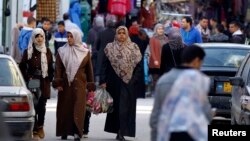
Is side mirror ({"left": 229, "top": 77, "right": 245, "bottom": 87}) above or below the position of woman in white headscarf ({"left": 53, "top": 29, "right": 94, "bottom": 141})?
above

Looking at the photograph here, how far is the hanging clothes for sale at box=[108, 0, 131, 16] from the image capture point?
31688mm

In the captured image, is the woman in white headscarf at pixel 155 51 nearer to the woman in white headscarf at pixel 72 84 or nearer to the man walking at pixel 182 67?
the woman in white headscarf at pixel 72 84

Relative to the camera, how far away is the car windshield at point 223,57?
1981cm

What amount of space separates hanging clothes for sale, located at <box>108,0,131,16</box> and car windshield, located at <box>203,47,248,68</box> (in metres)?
11.4

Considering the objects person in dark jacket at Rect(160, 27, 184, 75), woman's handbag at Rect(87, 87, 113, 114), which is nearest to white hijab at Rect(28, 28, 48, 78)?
woman's handbag at Rect(87, 87, 113, 114)

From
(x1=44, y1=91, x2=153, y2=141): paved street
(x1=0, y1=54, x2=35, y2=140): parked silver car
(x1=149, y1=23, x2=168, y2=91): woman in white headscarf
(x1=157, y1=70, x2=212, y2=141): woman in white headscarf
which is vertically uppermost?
(x1=157, y1=70, x2=212, y2=141): woman in white headscarf

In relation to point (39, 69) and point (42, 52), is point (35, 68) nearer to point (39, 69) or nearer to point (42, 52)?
point (39, 69)

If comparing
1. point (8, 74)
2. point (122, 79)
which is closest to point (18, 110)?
point (8, 74)

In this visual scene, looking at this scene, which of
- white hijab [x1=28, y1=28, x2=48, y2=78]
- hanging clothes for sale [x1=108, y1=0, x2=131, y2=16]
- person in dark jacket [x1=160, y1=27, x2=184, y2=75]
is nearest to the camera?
white hijab [x1=28, y1=28, x2=48, y2=78]

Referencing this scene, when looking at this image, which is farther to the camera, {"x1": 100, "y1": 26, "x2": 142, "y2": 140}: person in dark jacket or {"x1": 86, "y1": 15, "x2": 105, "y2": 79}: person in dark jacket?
{"x1": 86, "y1": 15, "x2": 105, "y2": 79}: person in dark jacket

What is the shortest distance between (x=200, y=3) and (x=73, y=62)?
23.2 m

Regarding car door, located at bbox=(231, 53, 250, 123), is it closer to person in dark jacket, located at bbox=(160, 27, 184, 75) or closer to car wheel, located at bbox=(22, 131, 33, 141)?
person in dark jacket, located at bbox=(160, 27, 184, 75)

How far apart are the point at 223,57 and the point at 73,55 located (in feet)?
10.8

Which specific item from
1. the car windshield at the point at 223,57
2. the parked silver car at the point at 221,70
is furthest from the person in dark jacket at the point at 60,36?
the car windshield at the point at 223,57
